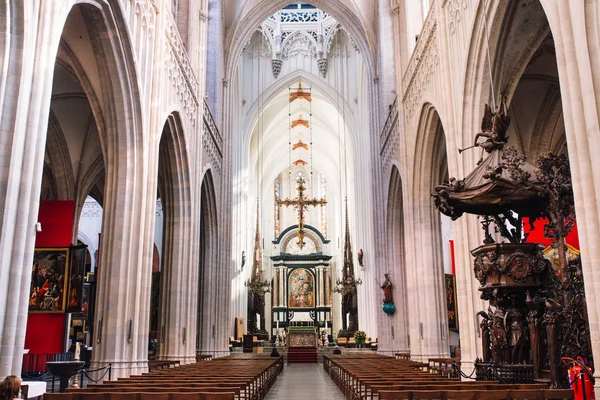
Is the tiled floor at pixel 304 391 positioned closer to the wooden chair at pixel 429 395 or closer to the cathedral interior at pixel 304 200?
the cathedral interior at pixel 304 200

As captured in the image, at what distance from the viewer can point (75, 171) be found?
1788 cm

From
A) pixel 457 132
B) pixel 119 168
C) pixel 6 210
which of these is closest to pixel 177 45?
pixel 119 168

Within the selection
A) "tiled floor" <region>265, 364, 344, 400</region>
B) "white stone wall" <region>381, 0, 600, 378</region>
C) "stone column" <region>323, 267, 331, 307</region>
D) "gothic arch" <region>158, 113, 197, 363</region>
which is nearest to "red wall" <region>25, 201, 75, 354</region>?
"gothic arch" <region>158, 113, 197, 363</region>

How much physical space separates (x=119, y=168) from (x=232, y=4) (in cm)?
1413

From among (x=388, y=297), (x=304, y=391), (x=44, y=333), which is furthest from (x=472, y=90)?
(x=388, y=297)

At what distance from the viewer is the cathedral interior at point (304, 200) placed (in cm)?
655

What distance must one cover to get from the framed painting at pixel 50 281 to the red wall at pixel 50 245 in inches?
14.4

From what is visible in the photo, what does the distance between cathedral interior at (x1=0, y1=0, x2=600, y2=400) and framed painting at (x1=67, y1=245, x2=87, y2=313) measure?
45 millimetres

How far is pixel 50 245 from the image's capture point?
13.6 m

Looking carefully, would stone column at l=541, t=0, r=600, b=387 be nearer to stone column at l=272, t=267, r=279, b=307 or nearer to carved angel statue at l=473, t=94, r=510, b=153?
carved angel statue at l=473, t=94, r=510, b=153

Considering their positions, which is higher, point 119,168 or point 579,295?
point 119,168

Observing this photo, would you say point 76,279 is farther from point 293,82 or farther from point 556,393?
point 293,82

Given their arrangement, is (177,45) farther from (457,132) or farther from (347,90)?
(347,90)

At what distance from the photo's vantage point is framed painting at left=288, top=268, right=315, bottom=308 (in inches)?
1708
